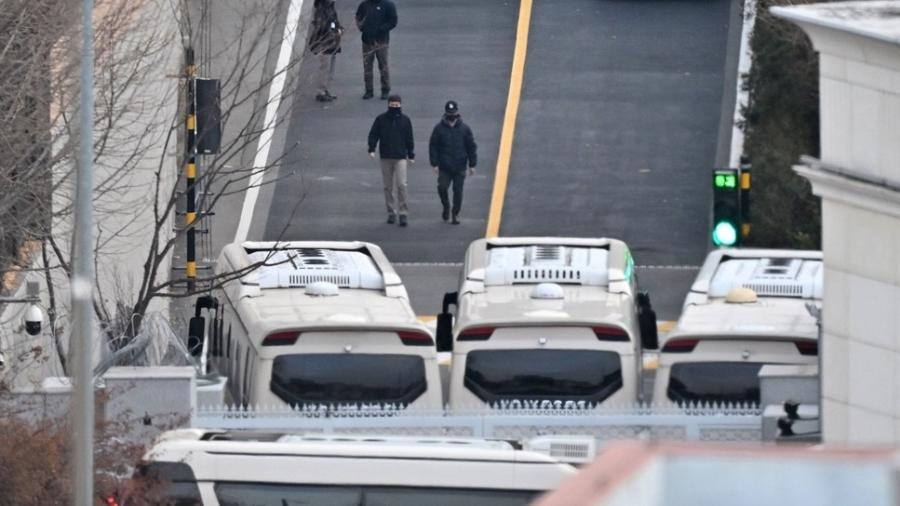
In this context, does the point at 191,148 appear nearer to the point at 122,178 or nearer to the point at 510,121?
the point at 122,178

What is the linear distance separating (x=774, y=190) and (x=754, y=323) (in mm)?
11050

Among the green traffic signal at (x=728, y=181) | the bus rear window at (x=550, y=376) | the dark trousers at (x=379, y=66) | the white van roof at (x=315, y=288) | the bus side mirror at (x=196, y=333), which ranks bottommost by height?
the bus rear window at (x=550, y=376)

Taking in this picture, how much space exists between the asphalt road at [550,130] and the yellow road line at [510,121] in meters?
0.13

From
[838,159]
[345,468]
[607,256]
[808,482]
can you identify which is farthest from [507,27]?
[808,482]

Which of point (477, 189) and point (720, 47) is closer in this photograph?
point (477, 189)

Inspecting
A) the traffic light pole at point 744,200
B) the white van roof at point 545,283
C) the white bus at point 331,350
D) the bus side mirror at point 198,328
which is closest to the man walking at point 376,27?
the traffic light pole at point 744,200

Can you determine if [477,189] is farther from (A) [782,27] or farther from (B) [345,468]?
(B) [345,468]

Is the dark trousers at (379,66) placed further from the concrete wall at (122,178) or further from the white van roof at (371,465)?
the white van roof at (371,465)

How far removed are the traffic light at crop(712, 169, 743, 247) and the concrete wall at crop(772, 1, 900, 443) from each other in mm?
6053

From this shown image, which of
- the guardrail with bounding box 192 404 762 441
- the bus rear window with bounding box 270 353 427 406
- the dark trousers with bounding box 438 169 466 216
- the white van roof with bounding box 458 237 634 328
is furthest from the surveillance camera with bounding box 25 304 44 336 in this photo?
the dark trousers with bounding box 438 169 466 216

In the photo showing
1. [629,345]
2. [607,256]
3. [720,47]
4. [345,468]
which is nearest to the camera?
[345,468]

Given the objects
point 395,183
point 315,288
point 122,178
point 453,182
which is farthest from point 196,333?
point 395,183

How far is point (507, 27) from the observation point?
114 ft

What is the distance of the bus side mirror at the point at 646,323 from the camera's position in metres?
16.6
